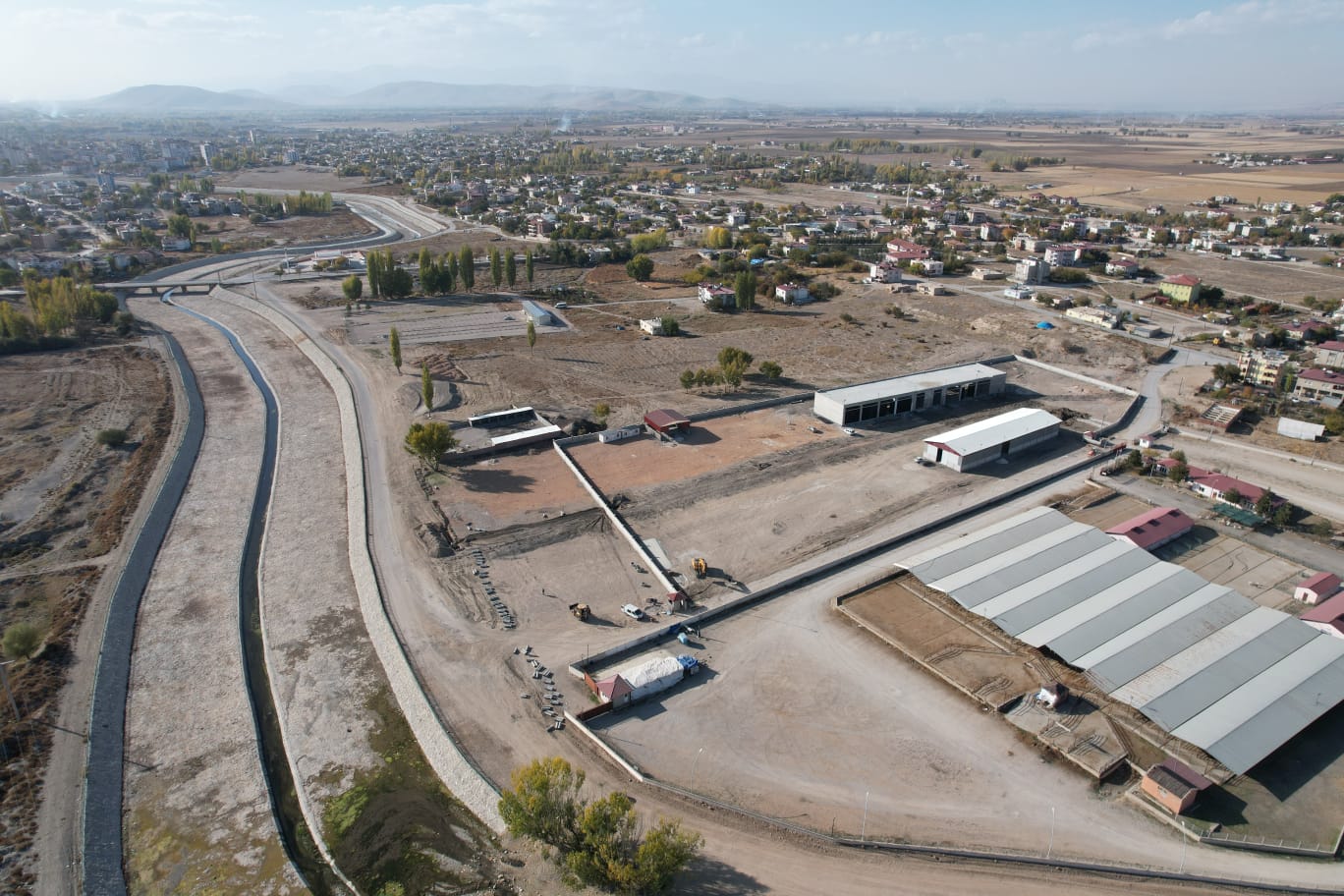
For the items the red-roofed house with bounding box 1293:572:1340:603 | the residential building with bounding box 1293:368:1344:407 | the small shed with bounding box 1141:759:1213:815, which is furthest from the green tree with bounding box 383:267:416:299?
the residential building with bounding box 1293:368:1344:407

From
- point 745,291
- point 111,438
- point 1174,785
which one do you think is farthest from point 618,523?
point 745,291

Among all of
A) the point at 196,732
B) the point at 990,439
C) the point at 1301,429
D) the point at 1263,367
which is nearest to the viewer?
the point at 196,732

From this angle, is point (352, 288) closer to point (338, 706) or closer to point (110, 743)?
point (110, 743)

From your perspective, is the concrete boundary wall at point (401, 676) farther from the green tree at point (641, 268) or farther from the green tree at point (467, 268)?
the green tree at point (641, 268)

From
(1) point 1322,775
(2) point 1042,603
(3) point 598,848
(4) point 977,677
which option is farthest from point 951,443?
(3) point 598,848

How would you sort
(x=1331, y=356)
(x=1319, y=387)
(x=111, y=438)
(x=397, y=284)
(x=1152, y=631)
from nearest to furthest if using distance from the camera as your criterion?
(x=1152, y=631)
(x=111, y=438)
(x=1319, y=387)
(x=1331, y=356)
(x=397, y=284)

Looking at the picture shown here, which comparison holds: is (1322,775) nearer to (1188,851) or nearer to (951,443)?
(1188,851)

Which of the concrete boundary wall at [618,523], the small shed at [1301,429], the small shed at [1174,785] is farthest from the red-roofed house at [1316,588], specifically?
the concrete boundary wall at [618,523]
